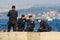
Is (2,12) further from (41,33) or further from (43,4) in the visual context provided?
(41,33)

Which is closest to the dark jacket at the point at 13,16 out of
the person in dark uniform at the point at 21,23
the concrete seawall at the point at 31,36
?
the person in dark uniform at the point at 21,23

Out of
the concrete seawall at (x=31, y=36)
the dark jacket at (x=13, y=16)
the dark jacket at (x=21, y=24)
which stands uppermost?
the dark jacket at (x=13, y=16)

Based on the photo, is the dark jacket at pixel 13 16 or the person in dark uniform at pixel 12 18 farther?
the dark jacket at pixel 13 16

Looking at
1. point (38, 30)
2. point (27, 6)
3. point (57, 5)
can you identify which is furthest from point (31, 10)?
point (38, 30)

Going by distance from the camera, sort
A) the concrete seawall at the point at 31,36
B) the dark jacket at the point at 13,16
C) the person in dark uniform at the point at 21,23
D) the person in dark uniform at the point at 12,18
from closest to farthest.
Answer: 1. the concrete seawall at the point at 31,36
2. the person in dark uniform at the point at 21,23
3. the person in dark uniform at the point at 12,18
4. the dark jacket at the point at 13,16

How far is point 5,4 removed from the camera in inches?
452

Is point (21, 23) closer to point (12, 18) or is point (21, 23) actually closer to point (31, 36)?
point (12, 18)

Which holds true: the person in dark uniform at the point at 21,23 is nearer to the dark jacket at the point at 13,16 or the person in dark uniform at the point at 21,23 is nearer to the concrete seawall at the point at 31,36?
the dark jacket at the point at 13,16

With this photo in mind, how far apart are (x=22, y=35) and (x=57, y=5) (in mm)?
3454

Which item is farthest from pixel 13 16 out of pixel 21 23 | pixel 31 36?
pixel 31 36

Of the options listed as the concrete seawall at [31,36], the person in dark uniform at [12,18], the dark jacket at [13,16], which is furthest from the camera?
the dark jacket at [13,16]

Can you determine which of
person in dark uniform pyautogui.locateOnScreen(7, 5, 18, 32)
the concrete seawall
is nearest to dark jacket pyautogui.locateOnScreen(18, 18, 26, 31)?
person in dark uniform pyautogui.locateOnScreen(7, 5, 18, 32)

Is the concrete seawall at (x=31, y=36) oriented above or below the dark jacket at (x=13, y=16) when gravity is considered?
below

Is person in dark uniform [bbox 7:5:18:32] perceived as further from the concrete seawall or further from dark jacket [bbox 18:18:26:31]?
the concrete seawall
